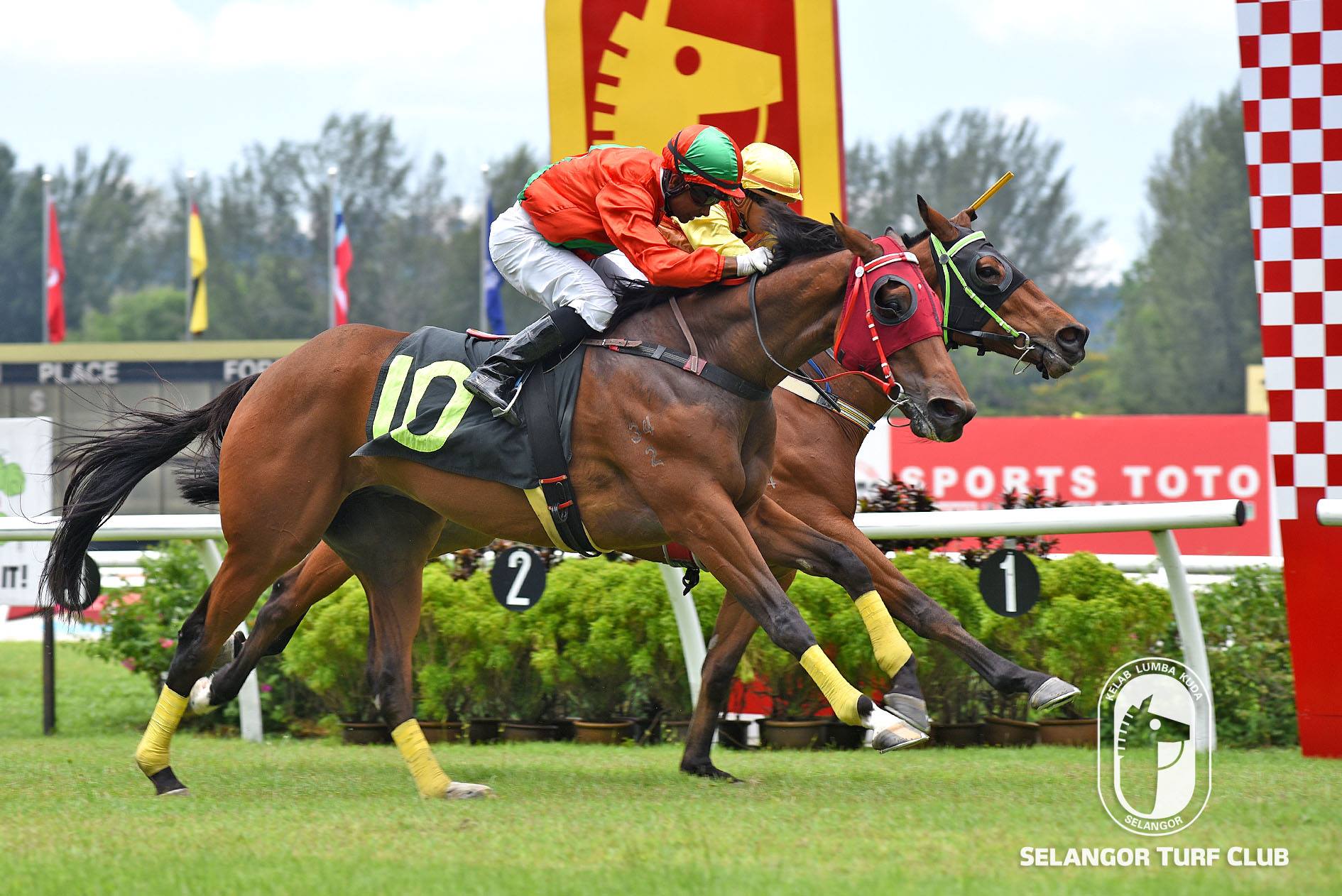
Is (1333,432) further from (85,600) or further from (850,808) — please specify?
(85,600)

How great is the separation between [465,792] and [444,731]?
1.99m

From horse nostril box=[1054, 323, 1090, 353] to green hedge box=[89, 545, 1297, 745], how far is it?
3.86 feet

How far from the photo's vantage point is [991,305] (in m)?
5.37

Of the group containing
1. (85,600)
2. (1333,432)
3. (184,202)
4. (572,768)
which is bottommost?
(572,768)

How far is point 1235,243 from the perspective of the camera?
156 feet

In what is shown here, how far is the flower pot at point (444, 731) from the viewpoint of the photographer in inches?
256

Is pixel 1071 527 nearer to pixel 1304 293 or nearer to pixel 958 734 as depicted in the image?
pixel 958 734

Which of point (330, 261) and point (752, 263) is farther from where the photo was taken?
point (330, 261)

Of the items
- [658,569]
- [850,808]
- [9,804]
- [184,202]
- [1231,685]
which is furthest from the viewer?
[184,202]

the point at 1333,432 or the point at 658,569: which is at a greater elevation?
the point at 1333,432

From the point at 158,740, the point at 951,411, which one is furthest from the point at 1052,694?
the point at 158,740

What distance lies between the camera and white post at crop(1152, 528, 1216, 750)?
5645mm

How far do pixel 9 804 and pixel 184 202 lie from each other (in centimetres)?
6631

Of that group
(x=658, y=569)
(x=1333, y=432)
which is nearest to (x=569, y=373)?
(x=658, y=569)
